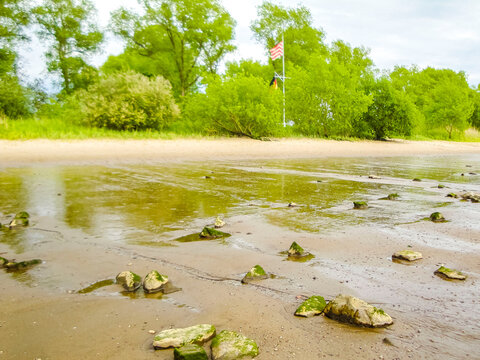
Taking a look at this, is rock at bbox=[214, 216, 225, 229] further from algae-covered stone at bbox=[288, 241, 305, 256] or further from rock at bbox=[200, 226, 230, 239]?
algae-covered stone at bbox=[288, 241, 305, 256]

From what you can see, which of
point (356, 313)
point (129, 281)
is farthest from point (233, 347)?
point (129, 281)

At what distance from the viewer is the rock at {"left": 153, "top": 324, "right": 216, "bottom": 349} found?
1604 millimetres

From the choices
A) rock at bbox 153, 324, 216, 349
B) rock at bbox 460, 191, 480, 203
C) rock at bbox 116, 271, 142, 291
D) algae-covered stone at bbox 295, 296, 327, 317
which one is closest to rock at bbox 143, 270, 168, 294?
rock at bbox 116, 271, 142, 291

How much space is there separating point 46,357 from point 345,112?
23.7 m

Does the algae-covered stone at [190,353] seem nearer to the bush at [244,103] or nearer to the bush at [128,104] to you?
the bush at [128,104]

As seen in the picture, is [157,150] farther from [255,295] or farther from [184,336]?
[184,336]

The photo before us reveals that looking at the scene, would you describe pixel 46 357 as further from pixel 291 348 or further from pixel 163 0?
pixel 163 0

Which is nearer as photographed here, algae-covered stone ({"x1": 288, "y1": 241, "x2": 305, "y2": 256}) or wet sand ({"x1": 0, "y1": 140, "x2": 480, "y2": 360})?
wet sand ({"x1": 0, "y1": 140, "x2": 480, "y2": 360})

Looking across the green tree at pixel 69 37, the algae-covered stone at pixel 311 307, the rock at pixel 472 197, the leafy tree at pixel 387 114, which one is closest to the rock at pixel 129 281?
the algae-covered stone at pixel 311 307

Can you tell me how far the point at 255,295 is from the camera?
7.04 feet

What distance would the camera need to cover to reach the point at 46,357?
5.09 feet

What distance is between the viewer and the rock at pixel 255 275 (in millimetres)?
2351

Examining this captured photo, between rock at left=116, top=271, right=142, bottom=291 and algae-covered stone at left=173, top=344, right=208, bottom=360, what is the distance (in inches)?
31.8

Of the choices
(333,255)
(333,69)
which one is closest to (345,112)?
(333,69)
